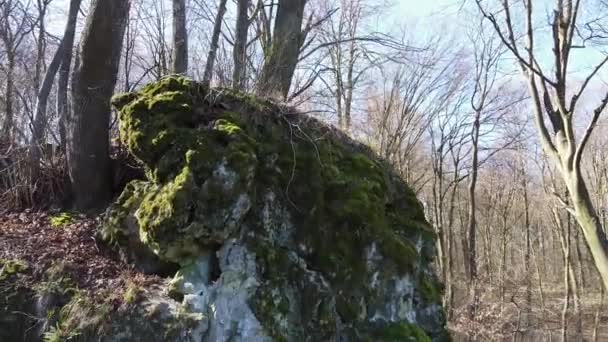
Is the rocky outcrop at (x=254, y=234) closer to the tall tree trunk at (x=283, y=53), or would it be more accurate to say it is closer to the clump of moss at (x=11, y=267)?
the clump of moss at (x=11, y=267)

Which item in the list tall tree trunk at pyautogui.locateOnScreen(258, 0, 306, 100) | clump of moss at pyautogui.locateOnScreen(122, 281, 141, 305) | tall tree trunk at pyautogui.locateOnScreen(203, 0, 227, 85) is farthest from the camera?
tall tree trunk at pyautogui.locateOnScreen(203, 0, 227, 85)

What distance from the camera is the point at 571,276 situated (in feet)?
66.5

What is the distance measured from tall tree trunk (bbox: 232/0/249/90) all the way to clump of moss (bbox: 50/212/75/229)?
7.15ft

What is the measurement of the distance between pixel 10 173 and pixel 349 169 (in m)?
3.72

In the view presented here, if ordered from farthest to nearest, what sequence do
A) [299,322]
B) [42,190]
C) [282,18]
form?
Result: [282,18] → [42,190] → [299,322]

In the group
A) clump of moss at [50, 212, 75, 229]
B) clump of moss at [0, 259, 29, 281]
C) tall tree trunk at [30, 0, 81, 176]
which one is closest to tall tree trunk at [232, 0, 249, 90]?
clump of moss at [50, 212, 75, 229]

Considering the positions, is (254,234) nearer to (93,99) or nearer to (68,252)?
(68,252)

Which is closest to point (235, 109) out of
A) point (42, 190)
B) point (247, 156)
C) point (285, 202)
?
point (247, 156)

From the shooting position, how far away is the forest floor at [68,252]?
4.06m

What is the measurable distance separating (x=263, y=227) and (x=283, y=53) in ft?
12.6

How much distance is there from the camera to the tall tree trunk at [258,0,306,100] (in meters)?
6.01

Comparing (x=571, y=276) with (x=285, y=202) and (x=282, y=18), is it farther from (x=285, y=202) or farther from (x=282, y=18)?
(x=285, y=202)

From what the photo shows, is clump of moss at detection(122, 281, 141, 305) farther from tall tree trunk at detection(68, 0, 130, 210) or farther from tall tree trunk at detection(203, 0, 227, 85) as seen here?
tall tree trunk at detection(203, 0, 227, 85)

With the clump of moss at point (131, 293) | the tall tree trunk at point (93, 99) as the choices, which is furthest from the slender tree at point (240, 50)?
the clump of moss at point (131, 293)
